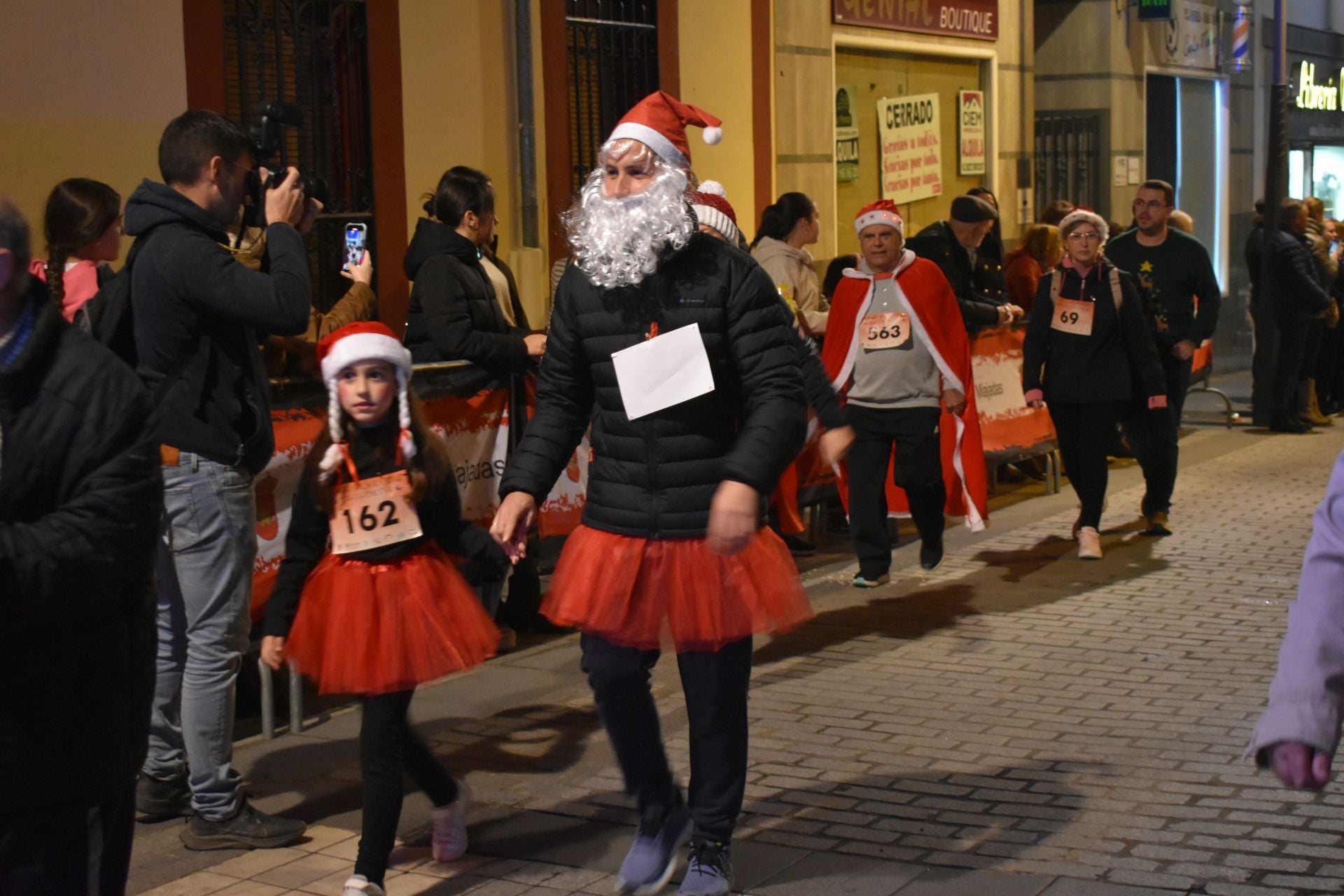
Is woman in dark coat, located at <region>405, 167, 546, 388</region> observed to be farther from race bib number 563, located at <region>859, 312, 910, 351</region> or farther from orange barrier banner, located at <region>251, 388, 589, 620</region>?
race bib number 563, located at <region>859, 312, 910, 351</region>

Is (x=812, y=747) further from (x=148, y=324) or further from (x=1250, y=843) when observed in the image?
(x=148, y=324)

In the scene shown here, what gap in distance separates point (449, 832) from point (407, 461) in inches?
41.2

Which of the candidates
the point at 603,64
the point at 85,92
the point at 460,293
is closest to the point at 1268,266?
the point at 603,64

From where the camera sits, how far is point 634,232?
4.38 metres

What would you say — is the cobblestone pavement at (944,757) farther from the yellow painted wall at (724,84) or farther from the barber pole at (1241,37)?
the barber pole at (1241,37)

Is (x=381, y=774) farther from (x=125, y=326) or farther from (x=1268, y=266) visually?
(x=1268, y=266)

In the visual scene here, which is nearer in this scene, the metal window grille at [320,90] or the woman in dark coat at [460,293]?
the woman in dark coat at [460,293]

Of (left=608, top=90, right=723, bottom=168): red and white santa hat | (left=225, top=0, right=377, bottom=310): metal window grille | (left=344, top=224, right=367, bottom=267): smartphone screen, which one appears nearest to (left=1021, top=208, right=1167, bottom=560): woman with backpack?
(left=225, top=0, right=377, bottom=310): metal window grille

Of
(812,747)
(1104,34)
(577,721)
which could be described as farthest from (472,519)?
(1104,34)

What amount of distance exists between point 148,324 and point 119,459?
1.88 metres

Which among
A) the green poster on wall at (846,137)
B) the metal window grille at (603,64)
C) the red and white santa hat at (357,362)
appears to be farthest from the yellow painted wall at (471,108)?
the red and white santa hat at (357,362)

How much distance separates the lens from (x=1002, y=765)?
220 inches

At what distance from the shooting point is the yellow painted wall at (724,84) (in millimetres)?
12367

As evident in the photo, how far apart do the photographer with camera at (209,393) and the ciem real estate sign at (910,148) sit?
1067 cm
